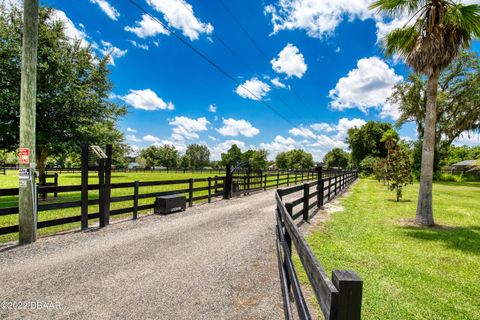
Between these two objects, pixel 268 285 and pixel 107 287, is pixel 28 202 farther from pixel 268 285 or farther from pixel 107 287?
pixel 268 285

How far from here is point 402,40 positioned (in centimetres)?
822

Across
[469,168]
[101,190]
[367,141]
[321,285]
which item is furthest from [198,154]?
[321,285]

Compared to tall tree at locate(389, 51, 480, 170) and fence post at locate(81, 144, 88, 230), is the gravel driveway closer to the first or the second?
fence post at locate(81, 144, 88, 230)

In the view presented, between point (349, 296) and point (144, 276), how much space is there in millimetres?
3543

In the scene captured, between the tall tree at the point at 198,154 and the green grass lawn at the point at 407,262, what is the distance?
11257cm

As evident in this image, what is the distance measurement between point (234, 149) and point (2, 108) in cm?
9866

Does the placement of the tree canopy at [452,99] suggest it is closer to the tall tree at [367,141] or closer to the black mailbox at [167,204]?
the tall tree at [367,141]

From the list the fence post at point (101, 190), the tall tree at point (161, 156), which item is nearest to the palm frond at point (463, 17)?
the fence post at point (101, 190)

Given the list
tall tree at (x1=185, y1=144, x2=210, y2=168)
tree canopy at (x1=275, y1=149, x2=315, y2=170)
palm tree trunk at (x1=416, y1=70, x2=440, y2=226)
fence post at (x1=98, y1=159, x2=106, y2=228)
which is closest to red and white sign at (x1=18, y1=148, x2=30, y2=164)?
fence post at (x1=98, y1=159, x2=106, y2=228)

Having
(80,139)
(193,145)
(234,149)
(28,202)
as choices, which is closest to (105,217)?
(28,202)

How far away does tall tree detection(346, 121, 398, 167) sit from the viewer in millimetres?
50594

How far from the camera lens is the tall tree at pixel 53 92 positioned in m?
10.1

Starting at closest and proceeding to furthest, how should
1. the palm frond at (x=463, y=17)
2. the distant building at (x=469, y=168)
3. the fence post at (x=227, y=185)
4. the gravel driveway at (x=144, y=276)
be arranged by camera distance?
the gravel driveway at (x=144, y=276)
the palm frond at (x=463, y=17)
the fence post at (x=227, y=185)
the distant building at (x=469, y=168)

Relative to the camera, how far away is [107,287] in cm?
351
